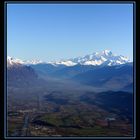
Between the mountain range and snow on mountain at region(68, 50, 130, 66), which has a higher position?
snow on mountain at region(68, 50, 130, 66)

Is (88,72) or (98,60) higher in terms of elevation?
(98,60)

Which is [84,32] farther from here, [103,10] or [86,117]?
[86,117]

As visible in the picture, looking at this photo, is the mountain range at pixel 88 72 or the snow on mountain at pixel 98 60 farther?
the mountain range at pixel 88 72

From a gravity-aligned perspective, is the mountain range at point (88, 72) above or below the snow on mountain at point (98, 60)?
below

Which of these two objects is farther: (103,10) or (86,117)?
(103,10)

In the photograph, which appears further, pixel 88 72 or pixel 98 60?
pixel 88 72

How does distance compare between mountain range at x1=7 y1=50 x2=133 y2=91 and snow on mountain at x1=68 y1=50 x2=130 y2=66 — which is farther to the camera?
mountain range at x1=7 y1=50 x2=133 y2=91
